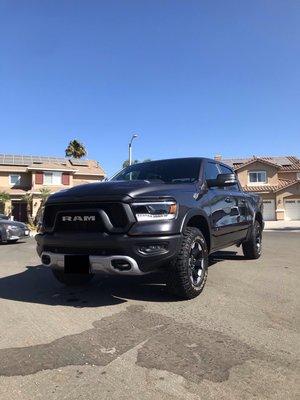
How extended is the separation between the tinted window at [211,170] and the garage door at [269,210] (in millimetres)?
41208

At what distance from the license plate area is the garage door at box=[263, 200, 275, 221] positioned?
1715 inches

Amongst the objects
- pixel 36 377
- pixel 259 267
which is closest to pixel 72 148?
pixel 259 267

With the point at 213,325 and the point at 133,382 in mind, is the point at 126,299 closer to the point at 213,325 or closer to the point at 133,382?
the point at 213,325

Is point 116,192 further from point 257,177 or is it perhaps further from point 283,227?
point 257,177

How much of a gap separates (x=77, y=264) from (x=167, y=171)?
2147 millimetres

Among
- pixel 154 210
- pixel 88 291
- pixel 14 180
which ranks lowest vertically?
pixel 88 291

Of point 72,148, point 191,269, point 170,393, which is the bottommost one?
point 170,393

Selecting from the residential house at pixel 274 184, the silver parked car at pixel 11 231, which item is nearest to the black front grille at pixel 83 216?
the silver parked car at pixel 11 231

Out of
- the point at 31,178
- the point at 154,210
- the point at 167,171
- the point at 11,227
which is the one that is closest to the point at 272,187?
the point at 31,178

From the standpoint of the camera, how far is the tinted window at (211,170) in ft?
21.9

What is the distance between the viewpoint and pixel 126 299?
17.9ft

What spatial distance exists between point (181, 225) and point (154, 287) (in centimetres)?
124

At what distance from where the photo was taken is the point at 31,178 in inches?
1687

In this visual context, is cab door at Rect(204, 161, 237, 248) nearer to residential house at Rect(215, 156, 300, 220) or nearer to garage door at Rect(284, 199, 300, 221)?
residential house at Rect(215, 156, 300, 220)
